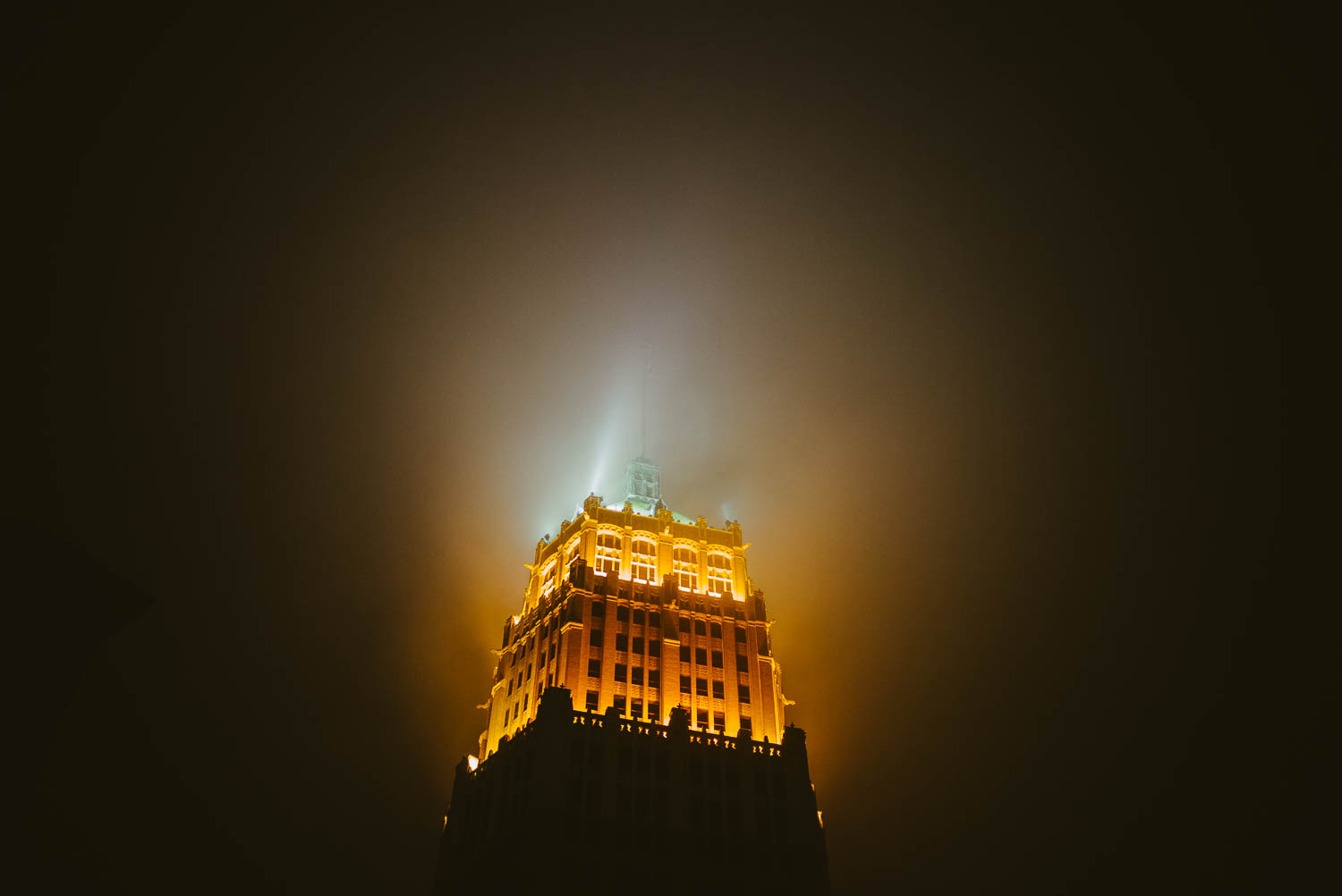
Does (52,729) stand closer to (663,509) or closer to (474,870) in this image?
(474,870)

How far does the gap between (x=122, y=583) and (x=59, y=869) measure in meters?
9.44

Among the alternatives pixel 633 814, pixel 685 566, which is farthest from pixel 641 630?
pixel 633 814

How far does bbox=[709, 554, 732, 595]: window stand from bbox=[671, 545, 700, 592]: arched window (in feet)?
5.00

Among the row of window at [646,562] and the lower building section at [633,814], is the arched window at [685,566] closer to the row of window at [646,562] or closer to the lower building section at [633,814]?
the row of window at [646,562]

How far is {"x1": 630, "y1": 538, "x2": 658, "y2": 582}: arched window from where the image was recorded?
81438 mm

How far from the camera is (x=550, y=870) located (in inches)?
2167

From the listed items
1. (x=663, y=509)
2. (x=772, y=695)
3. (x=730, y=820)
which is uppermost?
(x=663, y=509)

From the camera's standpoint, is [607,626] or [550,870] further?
[607,626]

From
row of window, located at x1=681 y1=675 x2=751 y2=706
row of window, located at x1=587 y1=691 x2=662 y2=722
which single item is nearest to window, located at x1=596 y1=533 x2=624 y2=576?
row of window, located at x1=681 y1=675 x2=751 y2=706

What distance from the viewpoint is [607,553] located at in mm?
81938

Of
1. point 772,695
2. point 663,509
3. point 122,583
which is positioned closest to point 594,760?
point 772,695

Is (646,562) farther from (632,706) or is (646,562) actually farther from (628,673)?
(632,706)

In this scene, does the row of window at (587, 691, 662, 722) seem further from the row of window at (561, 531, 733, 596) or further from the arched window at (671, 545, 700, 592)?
the arched window at (671, 545, 700, 592)

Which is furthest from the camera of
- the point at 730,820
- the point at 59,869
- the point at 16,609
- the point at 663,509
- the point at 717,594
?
the point at 663,509
